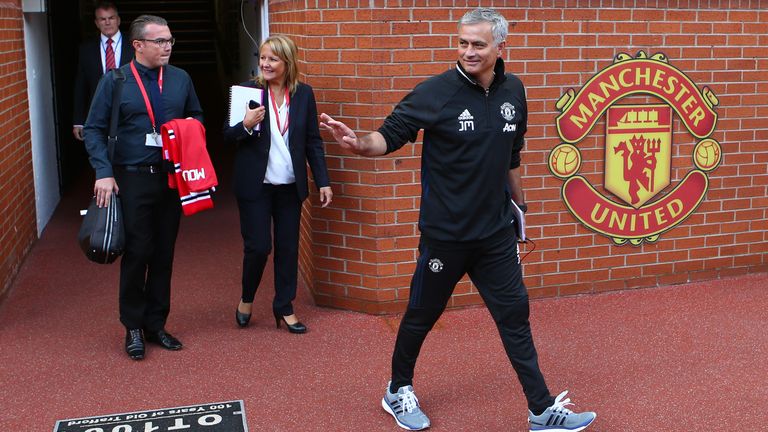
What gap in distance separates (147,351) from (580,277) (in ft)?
9.60

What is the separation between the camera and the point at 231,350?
554cm

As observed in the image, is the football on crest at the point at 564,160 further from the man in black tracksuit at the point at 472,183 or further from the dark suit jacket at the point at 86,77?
the dark suit jacket at the point at 86,77

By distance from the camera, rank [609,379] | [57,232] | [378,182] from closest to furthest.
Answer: [609,379], [378,182], [57,232]

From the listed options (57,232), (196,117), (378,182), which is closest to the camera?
(196,117)

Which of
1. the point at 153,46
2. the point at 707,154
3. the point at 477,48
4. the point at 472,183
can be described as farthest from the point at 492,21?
the point at 707,154

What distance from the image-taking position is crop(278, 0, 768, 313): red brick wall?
586 centimetres

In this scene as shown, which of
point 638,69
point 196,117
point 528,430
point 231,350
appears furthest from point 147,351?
point 638,69

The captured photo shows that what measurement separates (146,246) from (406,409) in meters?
1.81

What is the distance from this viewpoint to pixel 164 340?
5.57 m

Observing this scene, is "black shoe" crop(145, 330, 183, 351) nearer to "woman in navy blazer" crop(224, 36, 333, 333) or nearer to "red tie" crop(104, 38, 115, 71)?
"woman in navy blazer" crop(224, 36, 333, 333)

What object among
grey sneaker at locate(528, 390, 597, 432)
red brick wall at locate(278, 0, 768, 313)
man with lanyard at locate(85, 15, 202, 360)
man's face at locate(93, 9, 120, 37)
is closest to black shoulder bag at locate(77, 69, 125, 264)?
man with lanyard at locate(85, 15, 202, 360)

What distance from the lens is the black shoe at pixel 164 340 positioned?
5.55m

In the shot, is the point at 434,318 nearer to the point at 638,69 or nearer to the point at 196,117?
the point at 196,117

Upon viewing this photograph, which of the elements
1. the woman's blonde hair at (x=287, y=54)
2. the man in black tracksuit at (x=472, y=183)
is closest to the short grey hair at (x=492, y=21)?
the man in black tracksuit at (x=472, y=183)
